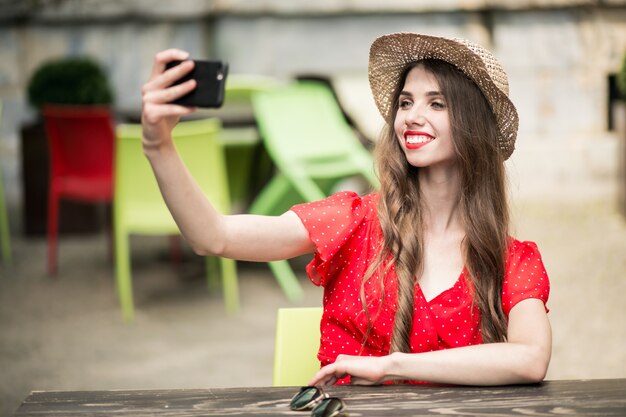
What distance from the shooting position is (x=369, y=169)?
21.8 feet

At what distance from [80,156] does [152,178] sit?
3.90ft

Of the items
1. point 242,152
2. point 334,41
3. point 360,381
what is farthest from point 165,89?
point 334,41

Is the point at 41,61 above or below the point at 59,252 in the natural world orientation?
above

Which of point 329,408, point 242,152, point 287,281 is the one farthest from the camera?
point 242,152

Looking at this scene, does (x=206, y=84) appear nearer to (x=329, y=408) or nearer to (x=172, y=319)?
(x=329, y=408)

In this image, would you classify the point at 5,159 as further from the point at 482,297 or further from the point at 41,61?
the point at 482,297

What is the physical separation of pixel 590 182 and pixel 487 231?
6.76 meters

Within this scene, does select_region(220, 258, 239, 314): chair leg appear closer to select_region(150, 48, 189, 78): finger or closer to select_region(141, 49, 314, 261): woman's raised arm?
select_region(141, 49, 314, 261): woman's raised arm

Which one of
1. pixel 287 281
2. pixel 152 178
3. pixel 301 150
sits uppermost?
pixel 301 150

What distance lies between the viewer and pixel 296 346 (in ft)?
8.31

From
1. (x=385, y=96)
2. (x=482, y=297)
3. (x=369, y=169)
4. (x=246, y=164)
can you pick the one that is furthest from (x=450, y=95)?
(x=246, y=164)

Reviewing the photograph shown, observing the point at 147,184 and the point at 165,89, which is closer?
the point at 165,89

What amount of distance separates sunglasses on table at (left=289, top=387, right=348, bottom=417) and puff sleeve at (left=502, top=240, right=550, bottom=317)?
577 millimetres

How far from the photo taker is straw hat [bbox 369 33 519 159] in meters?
2.43
